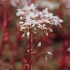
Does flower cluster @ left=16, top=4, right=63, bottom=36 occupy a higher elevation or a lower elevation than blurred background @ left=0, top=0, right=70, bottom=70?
higher

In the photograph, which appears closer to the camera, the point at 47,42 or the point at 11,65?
the point at 11,65

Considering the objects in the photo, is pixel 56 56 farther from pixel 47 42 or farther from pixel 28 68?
pixel 28 68

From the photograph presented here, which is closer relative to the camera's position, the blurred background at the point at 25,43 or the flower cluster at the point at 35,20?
the flower cluster at the point at 35,20

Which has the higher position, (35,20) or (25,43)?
(35,20)

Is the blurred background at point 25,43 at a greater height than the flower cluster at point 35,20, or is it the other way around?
the flower cluster at point 35,20

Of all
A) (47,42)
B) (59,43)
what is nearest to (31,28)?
(47,42)

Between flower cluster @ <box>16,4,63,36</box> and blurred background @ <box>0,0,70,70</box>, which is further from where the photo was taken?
blurred background @ <box>0,0,70,70</box>

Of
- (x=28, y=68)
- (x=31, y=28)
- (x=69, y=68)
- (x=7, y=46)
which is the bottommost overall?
(x=69, y=68)

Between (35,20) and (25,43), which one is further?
(25,43)
